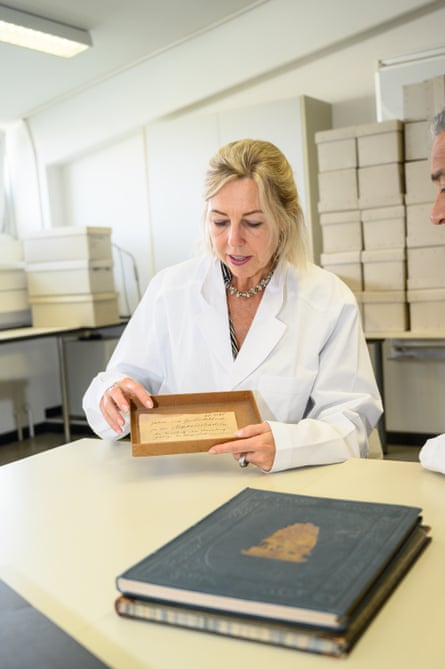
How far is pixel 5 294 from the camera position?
4297mm

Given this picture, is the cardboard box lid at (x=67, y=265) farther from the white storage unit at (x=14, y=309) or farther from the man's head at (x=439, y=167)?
the man's head at (x=439, y=167)

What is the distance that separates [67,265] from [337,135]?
5.83ft

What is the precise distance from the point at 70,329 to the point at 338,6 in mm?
2349

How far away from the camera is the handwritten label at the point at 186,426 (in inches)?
47.9

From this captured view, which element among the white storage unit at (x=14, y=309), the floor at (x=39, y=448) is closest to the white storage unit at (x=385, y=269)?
the floor at (x=39, y=448)

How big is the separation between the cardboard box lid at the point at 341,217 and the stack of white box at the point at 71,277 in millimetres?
1435

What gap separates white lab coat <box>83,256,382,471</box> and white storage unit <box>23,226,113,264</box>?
2.47 meters

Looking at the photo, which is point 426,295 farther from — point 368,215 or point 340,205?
point 340,205

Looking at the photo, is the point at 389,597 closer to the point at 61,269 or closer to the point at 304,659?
the point at 304,659

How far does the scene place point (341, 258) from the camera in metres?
3.44

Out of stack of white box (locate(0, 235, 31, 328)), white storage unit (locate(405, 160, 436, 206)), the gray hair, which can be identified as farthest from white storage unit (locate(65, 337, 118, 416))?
the gray hair

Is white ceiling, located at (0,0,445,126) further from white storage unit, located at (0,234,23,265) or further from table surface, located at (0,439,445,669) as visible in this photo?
table surface, located at (0,439,445,669)

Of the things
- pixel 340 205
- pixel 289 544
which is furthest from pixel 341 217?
pixel 289 544

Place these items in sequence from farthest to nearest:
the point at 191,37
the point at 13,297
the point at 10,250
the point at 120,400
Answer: the point at 10,250 → the point at 13,297 → the point at 191,37 → the point at 120,400
